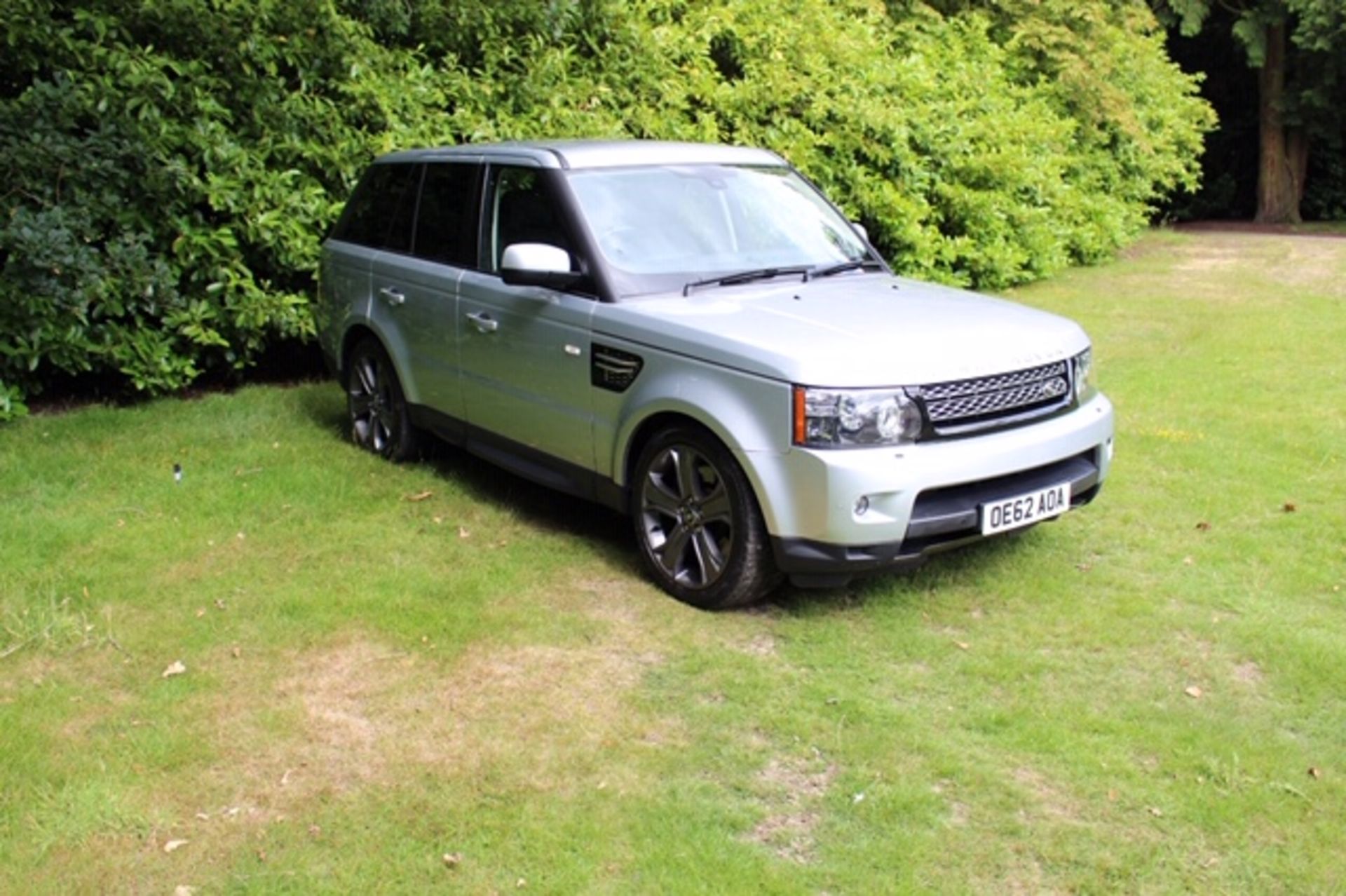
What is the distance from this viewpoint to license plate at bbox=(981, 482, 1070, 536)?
4.65 meters

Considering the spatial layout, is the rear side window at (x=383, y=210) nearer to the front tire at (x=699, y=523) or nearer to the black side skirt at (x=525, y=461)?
the black side skirt at (x=525, y=461)

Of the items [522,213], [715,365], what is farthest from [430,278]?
[715,365]

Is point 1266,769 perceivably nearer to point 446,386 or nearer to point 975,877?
point 975,877

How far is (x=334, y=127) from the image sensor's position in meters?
8.84

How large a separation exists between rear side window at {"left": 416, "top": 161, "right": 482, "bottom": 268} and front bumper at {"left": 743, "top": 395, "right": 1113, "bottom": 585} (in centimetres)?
228

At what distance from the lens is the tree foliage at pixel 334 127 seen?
7.81 metres

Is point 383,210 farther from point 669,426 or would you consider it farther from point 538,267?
point 669,426

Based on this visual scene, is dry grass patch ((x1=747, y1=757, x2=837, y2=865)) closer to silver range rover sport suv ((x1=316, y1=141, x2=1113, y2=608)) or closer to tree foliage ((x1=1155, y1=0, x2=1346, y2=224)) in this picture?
silver range rover sport suv ((x1=316, y1=141, x2=1113, y2=608))

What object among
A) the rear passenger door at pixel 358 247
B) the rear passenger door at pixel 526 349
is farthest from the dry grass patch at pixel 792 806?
the rear passenger door at pixel 358 247

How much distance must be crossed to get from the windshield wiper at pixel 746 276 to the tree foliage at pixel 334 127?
4.09m

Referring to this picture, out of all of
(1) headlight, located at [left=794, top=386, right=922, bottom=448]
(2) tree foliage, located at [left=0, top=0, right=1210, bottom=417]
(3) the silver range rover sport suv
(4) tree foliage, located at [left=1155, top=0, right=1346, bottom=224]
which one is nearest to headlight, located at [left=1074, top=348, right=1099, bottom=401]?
(3) the silver range rover sport suv

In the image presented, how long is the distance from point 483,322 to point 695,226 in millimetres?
1084

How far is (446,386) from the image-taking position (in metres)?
6.34

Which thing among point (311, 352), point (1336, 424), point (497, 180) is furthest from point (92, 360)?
point (1336, 424)
